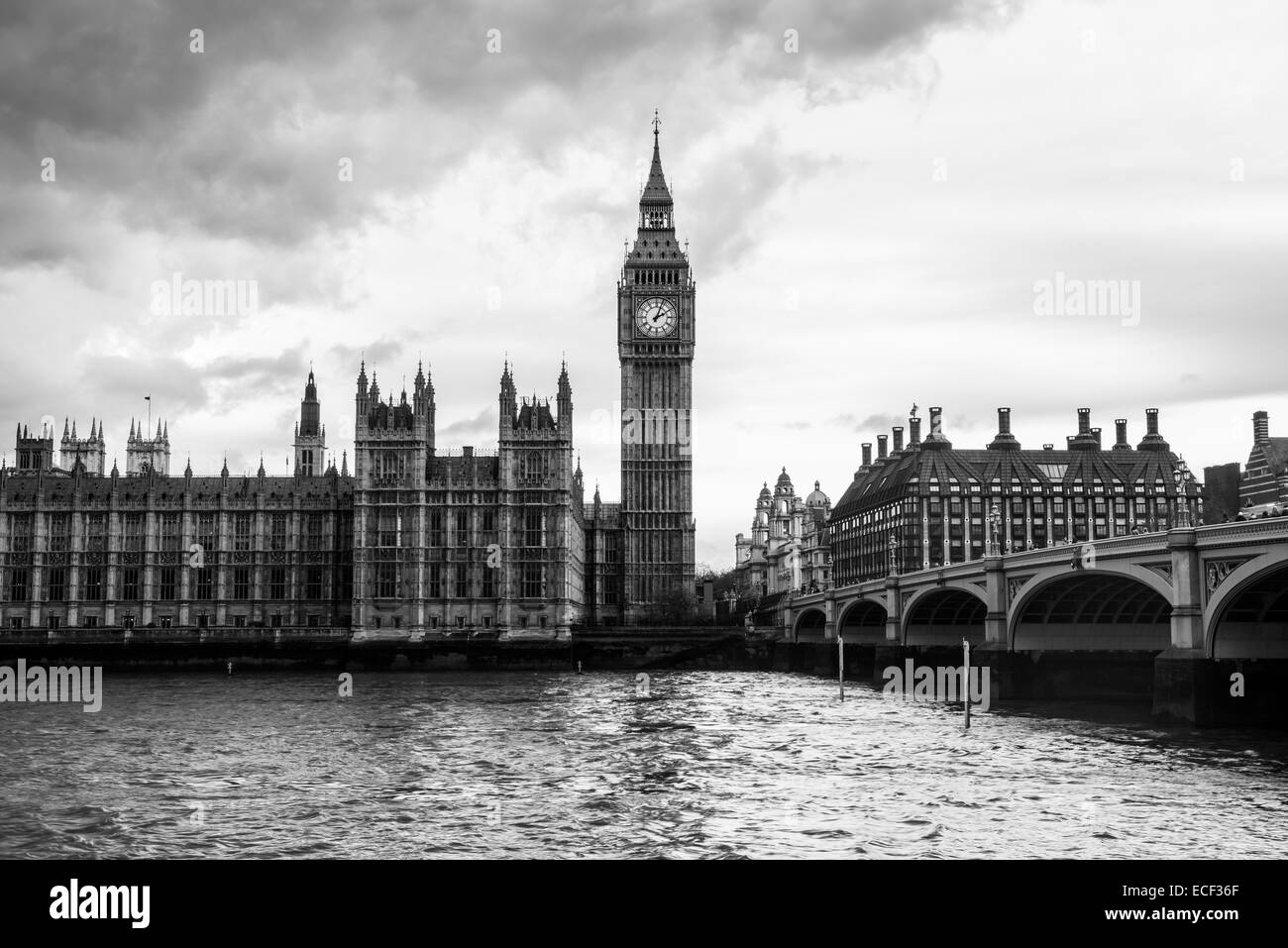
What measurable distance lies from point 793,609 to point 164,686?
6411 cm

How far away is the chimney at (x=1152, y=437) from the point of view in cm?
15862

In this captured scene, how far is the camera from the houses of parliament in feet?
383

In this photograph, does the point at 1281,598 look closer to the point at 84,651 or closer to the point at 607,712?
the point at 607,712

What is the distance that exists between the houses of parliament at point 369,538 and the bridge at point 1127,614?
31.1 m

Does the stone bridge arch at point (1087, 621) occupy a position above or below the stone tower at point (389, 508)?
below

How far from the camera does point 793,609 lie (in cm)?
12725

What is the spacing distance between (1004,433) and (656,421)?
4608cm

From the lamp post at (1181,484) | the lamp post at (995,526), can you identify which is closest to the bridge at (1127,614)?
the lamp post at (995,526)

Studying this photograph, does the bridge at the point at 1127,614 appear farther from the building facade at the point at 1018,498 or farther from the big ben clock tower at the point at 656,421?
the building facade at the point at 1018,498

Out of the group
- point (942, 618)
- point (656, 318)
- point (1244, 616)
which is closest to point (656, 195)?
point (656, 318)

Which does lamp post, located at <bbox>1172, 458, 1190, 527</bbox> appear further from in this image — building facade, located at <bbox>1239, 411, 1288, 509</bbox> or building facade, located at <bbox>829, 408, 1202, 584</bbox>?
building facade, located at <bbox>1239, 411, 1288, 509</bbox>

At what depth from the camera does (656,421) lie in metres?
144

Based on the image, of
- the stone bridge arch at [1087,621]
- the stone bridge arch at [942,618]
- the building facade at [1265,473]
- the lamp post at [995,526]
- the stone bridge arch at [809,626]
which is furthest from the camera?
the lamp post at [995,526]
